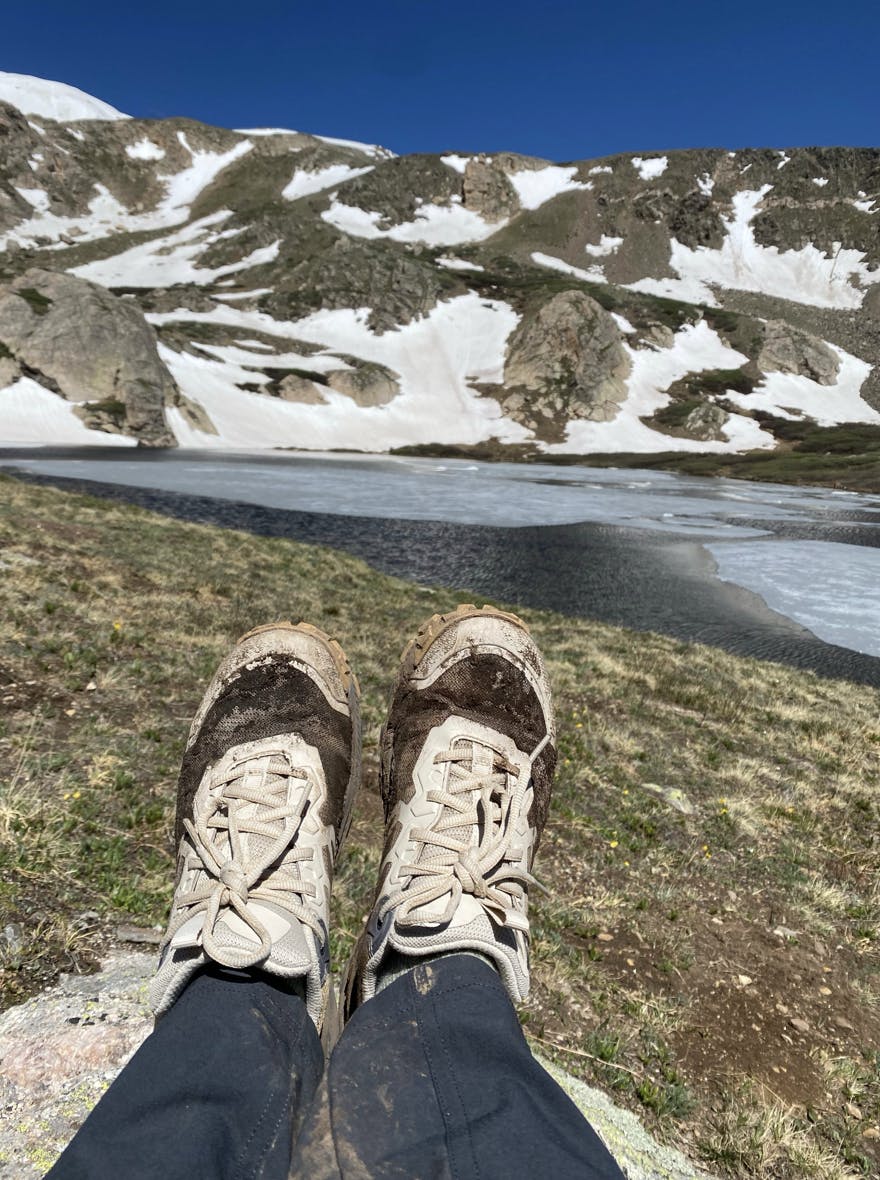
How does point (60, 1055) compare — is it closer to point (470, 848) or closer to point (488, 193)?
point (470, 848)

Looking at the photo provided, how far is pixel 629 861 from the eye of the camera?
Answer: 5.10 meters

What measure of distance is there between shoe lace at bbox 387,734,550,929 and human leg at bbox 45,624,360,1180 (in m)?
0.45

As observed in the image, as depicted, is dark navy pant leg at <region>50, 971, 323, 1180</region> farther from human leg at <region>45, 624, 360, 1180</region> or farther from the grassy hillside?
the grassy hillside

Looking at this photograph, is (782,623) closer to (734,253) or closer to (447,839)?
(447,839)

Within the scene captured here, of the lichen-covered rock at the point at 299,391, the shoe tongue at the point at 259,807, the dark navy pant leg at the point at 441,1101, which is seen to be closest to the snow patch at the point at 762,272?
the lichen-covered rock at the point at 299,391

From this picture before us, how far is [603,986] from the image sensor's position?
362 centimetres

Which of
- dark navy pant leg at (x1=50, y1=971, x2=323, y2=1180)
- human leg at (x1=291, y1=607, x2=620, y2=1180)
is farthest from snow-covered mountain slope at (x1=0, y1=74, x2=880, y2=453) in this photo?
dark navy pant leg at (x1=50, y1=971, x2=323, y2=1180)

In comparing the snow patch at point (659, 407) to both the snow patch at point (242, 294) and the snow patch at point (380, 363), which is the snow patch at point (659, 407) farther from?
the snow patch at point (242, 294)

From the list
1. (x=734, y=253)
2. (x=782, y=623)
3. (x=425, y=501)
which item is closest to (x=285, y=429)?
(x=425, y=501)

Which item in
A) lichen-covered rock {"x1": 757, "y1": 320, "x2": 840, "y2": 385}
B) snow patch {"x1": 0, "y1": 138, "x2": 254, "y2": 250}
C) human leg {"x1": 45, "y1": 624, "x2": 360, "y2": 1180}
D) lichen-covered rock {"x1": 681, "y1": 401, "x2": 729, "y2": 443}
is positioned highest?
snow patch {"x1": 0, "y1": 138, "x2": 254, "y2": 250}

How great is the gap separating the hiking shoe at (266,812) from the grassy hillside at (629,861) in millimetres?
639

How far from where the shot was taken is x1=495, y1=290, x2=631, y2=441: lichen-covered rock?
105 m

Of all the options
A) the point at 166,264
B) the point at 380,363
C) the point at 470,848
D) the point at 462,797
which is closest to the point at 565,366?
the point at 380,363

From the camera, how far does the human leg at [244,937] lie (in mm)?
1811
